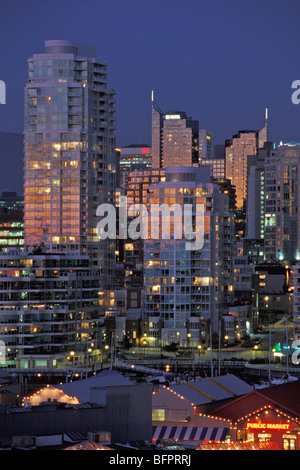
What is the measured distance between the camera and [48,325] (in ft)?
320

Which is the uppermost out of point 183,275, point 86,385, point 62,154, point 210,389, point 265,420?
point 62,154

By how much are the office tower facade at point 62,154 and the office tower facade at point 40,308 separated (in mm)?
30416

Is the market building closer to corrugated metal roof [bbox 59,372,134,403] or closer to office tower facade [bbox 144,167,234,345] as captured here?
corrugated metal roof [bbox 59,372,134,403]

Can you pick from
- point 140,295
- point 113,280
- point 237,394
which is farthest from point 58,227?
point 237,394

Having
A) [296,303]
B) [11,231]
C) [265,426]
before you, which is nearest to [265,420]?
[265,426]

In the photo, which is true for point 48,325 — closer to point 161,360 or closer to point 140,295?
point 161,360

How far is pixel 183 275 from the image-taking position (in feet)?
379

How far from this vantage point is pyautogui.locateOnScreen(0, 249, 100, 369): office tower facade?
95750mm

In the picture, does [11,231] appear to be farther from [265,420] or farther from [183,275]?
[265,420]

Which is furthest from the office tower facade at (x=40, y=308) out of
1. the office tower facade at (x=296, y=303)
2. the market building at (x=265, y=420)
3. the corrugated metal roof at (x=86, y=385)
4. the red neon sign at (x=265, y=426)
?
the red neon sign at (x=265, y=426)

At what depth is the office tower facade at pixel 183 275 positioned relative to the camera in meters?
114

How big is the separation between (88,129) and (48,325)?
3865cm

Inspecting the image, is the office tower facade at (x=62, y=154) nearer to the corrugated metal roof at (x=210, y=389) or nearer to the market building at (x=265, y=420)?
the corrugated metal roof at (x=210, y=389)

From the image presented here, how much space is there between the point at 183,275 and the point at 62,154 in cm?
2387
